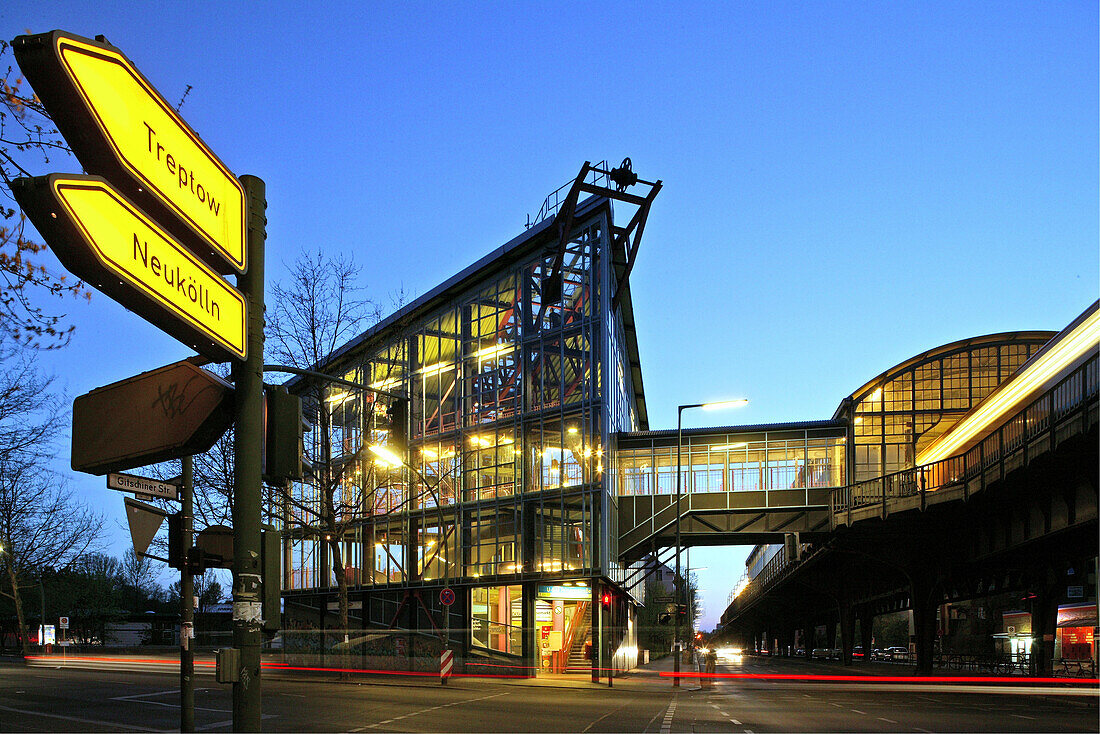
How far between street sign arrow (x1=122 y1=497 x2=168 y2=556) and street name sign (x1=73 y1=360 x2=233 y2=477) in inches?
256

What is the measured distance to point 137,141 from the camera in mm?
4645

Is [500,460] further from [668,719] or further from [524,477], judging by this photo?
[668,719]

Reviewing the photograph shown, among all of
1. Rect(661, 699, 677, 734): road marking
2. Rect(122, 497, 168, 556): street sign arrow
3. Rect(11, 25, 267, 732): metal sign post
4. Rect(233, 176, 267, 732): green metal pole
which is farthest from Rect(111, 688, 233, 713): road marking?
Rect(11, 25, 267, 732): metal sign post

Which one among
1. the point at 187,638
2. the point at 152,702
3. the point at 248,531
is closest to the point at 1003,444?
the point at 187,638

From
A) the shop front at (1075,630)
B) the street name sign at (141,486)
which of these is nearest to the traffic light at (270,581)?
the street name sign at (141,486)

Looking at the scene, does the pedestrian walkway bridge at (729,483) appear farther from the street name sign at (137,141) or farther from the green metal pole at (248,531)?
the street name sign at (137,141)

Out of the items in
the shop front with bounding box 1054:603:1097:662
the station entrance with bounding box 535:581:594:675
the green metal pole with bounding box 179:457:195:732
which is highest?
the green metal pole with bounding box 179:457:195:732

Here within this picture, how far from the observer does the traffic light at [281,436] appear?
582cm

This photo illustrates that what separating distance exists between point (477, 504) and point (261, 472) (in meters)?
38.3

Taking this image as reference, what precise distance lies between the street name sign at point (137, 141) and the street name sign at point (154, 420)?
761mm

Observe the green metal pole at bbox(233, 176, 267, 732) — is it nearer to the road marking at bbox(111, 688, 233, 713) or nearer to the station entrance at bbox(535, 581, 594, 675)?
the road marking at bbox(111, 688, 233, 713)

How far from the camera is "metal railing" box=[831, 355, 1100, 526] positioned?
21.5 m

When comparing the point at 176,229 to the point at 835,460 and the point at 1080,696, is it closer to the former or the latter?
the point at 1080,696

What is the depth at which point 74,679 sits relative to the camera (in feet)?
A: 105
